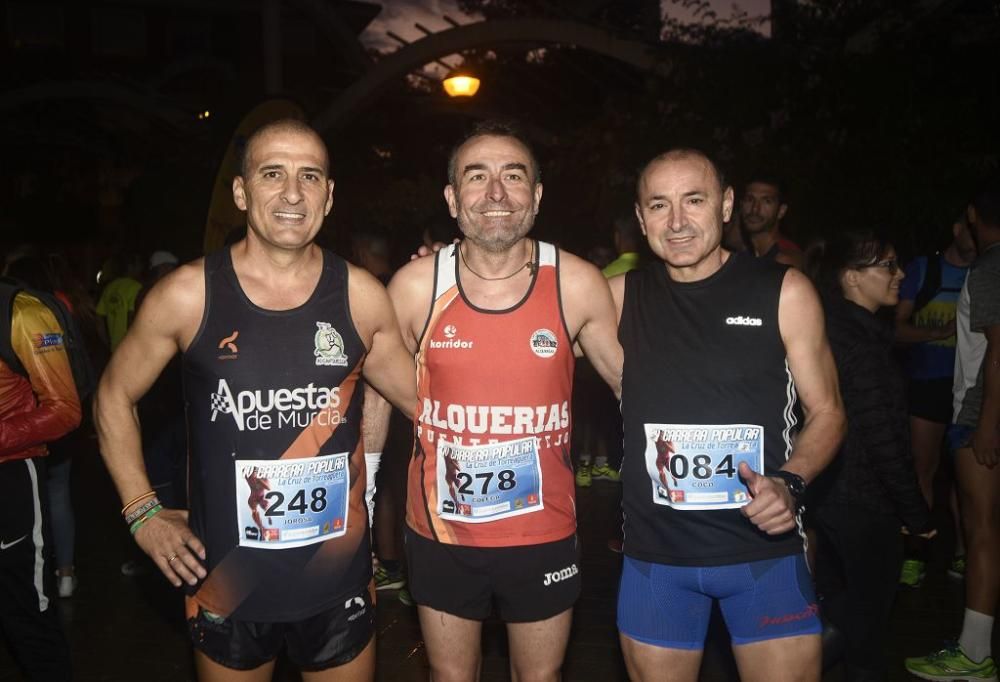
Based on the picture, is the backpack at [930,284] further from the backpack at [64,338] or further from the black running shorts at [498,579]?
the backpack at [64,338]

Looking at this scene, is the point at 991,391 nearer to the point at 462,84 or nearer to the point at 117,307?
the point at 117,307

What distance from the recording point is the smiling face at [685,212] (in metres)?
3.14

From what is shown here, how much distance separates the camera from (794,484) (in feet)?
9.49

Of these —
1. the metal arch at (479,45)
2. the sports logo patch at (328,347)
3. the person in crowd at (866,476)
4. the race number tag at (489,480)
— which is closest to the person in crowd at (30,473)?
the sports logo patch at (328,347)

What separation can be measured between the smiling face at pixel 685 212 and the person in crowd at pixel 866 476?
3.27 ft

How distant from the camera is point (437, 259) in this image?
3461mm

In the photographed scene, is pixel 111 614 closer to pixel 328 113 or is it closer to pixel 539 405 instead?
pixel 539 405

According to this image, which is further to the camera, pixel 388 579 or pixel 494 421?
pixel 388 579

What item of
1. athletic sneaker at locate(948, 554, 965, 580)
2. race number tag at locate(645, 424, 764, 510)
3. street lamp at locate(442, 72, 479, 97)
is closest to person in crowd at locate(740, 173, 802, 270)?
athletic sneaker at locate(948, 554, 965, 580)

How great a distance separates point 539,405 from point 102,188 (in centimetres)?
3146

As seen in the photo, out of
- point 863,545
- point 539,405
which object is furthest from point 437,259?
point 863,545

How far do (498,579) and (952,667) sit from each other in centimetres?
264

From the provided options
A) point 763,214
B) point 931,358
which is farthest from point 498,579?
point 931,358

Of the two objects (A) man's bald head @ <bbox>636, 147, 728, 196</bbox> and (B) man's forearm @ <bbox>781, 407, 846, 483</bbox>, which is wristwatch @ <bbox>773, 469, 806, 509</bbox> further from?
(A) man's bald head @ <bbox>636, 147, 728, 196</bbox>
